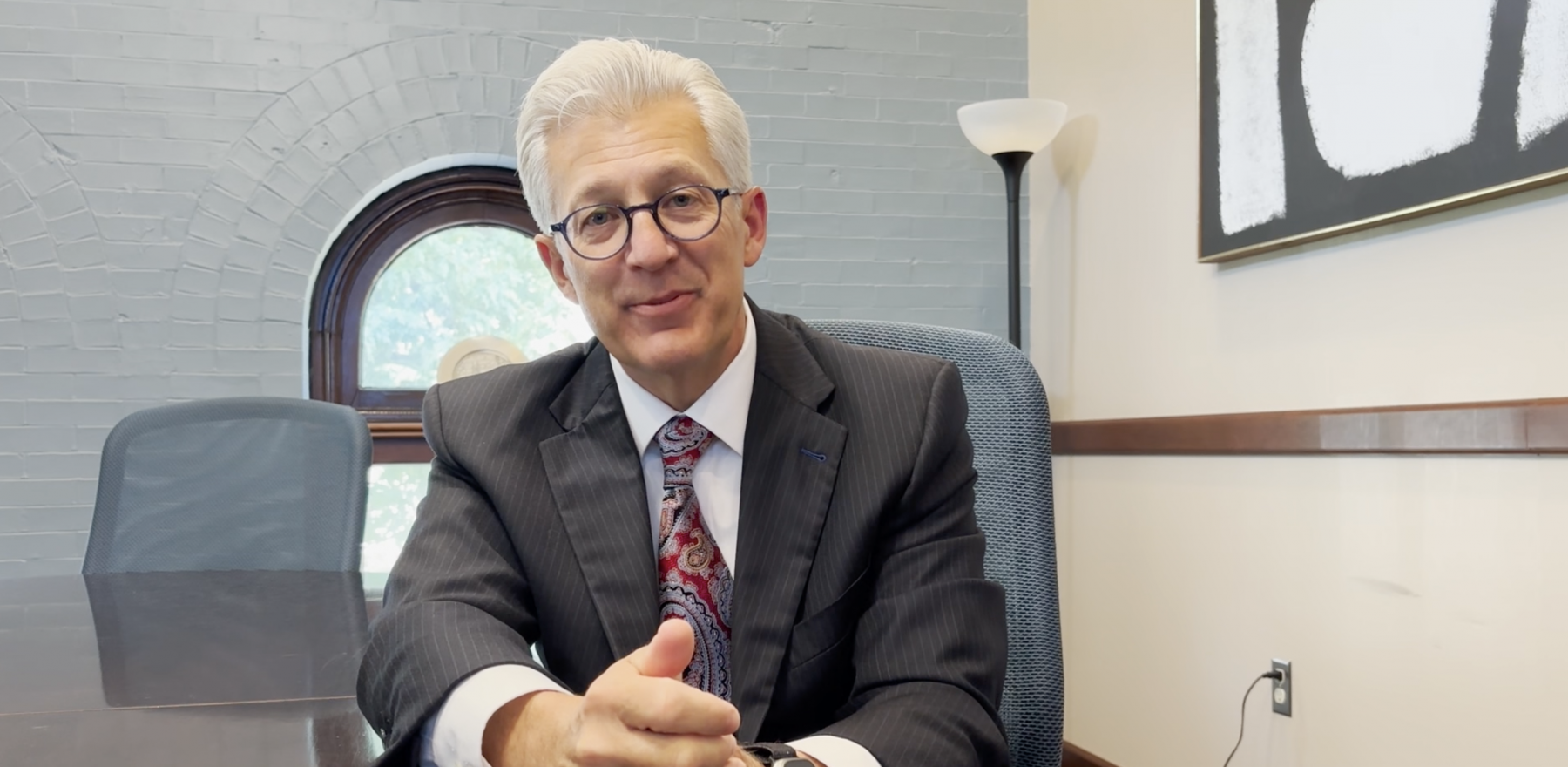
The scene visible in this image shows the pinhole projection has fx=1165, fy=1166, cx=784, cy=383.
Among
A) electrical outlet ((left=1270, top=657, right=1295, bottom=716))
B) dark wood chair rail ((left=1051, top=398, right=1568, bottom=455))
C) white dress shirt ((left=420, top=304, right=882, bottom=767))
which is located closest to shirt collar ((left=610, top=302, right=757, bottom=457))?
white dress shirt ((left=420, top=304, right=882, bottom=767))

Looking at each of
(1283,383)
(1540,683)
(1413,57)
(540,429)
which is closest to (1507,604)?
(1540,683)

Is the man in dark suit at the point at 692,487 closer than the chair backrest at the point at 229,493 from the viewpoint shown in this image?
Yes

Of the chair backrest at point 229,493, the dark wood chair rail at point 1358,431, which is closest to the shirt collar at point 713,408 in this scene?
the chair backrest at point 229,493

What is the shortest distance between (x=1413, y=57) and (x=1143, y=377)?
3.76 feet

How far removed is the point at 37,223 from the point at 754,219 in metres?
2.62

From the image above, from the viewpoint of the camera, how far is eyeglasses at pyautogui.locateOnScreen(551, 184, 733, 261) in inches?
48.0

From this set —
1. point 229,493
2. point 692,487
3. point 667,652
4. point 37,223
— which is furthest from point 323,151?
point 667,652

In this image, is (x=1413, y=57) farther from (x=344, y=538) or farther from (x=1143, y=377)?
(x=344, y=538)

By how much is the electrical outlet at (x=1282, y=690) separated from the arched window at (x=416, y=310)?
2.16 m

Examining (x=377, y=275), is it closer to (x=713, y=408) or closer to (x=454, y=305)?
(x=454, y=305)

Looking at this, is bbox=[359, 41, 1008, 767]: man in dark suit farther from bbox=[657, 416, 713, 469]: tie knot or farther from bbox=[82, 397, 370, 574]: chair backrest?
bbox=[82, 397, 370, 574]: chair backrest

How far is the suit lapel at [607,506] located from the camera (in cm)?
115

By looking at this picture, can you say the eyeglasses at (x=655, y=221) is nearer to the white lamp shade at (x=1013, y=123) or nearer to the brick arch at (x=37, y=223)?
the white lamp shade at (x=1013, y=123)

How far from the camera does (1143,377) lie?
3102 mm
